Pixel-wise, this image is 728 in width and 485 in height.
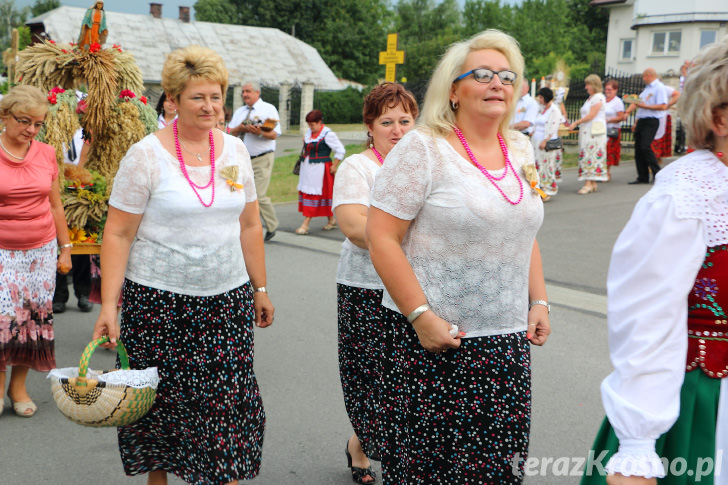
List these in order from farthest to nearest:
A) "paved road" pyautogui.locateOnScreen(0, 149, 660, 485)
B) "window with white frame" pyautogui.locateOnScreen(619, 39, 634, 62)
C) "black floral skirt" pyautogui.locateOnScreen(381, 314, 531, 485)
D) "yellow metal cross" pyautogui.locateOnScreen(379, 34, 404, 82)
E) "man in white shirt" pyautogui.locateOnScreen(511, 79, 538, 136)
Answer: "window with white frame" pyautogui.locateOnScreen(619, 39, 634, 62) → "man in white shirt" pyautogui.locateOnScreen(511, 79, 538, 136) → "yellow metal cross" pyautogui.locateOnScreen(379, 34, 404, 82) → "paved road" pyautogui.locateOnScreen(0, 149, 660, 485) → "black floral skirt" pyautogui.locateOnScreen(381, 314, 531, 485)

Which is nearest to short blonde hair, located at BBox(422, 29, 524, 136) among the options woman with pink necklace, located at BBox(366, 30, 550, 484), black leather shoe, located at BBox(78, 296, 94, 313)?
woman with pink necklace, located at BBox(366, 30, 550, 484)

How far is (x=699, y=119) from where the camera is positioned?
2014 millimetres

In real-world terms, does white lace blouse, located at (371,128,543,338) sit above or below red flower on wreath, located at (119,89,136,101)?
below

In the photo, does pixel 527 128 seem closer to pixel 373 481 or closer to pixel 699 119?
pixel 373 481

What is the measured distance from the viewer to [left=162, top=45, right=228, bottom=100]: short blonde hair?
3.39 m

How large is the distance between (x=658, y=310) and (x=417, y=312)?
3.00 ft

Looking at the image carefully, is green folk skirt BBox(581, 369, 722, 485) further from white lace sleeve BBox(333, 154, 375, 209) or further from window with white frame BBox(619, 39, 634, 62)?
window with white frame BBox(619, 39, 634, 62)

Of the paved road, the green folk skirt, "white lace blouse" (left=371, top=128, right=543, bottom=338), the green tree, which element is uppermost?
the green tree

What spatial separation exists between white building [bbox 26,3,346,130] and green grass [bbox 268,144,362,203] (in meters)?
26.0

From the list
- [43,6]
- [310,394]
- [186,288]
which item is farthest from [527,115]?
[43,6]

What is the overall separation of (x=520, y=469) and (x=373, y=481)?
1.41 meters

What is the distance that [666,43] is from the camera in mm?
49125

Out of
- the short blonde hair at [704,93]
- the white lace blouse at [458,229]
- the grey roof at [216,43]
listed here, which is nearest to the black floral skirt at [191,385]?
the white lace blouse at [458,229]

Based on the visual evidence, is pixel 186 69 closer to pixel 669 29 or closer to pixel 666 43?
pixel 669 29
